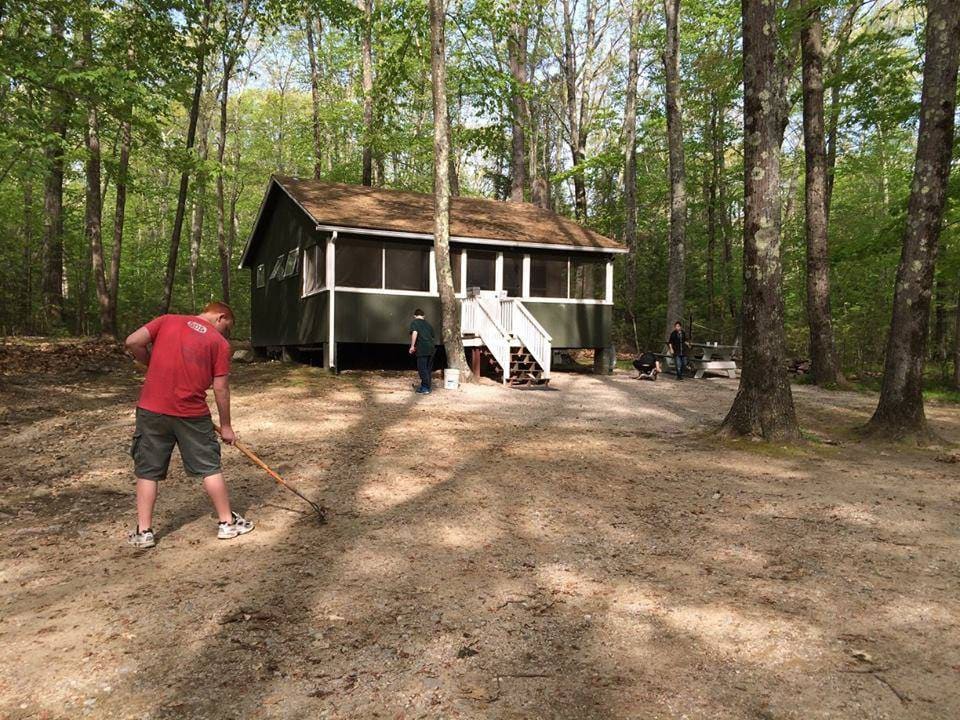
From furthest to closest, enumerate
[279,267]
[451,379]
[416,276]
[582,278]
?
[279,267] < [582,278] < [416,276] < [451,379]

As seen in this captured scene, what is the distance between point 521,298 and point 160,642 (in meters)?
15.4

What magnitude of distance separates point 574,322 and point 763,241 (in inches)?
425

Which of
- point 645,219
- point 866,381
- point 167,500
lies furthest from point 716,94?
point 167,500

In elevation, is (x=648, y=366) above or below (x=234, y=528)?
above

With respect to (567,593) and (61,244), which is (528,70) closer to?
(61,244)

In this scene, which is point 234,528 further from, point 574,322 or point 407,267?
point 574,322

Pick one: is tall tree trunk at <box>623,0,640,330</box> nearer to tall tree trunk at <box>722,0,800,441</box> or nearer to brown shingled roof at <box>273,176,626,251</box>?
brown shingled roof at <box>273,176,626,251</box>

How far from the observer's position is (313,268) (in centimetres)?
1695

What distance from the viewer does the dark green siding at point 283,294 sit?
16.7m

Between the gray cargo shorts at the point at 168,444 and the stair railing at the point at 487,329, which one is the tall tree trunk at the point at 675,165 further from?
the gray cargo shorts at the point at 168,444

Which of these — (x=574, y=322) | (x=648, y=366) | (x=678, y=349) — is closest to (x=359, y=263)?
(x=574, y=322)

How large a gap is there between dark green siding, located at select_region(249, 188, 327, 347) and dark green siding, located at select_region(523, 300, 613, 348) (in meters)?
6.09

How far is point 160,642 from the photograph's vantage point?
3.07 meters

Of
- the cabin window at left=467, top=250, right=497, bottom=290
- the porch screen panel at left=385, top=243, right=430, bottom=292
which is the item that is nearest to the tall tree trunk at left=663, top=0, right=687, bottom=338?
the cabin window at left=467, top=250, right=497, bottom=290
